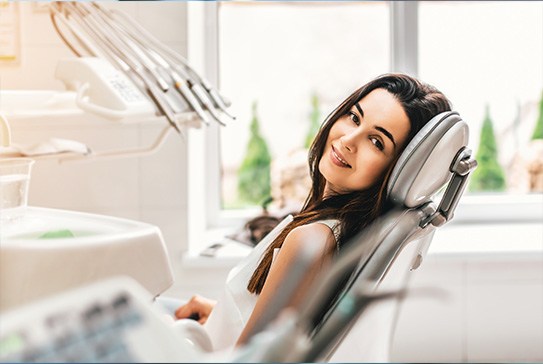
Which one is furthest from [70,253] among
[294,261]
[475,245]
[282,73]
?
[282,73]

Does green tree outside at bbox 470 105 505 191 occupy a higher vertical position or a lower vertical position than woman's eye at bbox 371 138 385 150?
lower

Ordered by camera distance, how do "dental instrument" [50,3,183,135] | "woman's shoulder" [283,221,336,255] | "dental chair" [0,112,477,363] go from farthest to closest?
"dental instrument" [50,3,183,135] → "woman's shoulder" [283,221,336,255] → "dental chair" [0,112,477,363]

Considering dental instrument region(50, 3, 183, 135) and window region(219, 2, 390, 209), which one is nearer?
dental instrument region(50, 3, 183, 135)

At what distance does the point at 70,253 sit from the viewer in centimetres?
41

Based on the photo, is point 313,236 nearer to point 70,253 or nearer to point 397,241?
point 397,241

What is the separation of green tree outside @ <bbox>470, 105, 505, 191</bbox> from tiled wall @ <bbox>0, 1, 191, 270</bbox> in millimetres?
279

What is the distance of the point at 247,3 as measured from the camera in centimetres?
84

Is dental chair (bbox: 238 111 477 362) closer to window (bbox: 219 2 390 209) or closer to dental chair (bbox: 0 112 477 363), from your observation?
dental chair (bbox: 0 112 477 363)

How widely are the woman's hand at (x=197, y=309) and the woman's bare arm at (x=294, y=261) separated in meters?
0.06

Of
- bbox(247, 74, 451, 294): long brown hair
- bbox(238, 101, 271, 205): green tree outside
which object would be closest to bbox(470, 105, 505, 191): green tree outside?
bbox(247, 74, 451, 294): long brown hair

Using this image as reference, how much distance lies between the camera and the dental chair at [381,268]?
1.13 ft

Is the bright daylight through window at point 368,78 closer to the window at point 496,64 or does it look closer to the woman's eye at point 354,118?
the window at point 496,64

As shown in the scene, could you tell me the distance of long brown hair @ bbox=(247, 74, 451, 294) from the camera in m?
0.51

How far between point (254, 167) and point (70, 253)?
1.01 feet
